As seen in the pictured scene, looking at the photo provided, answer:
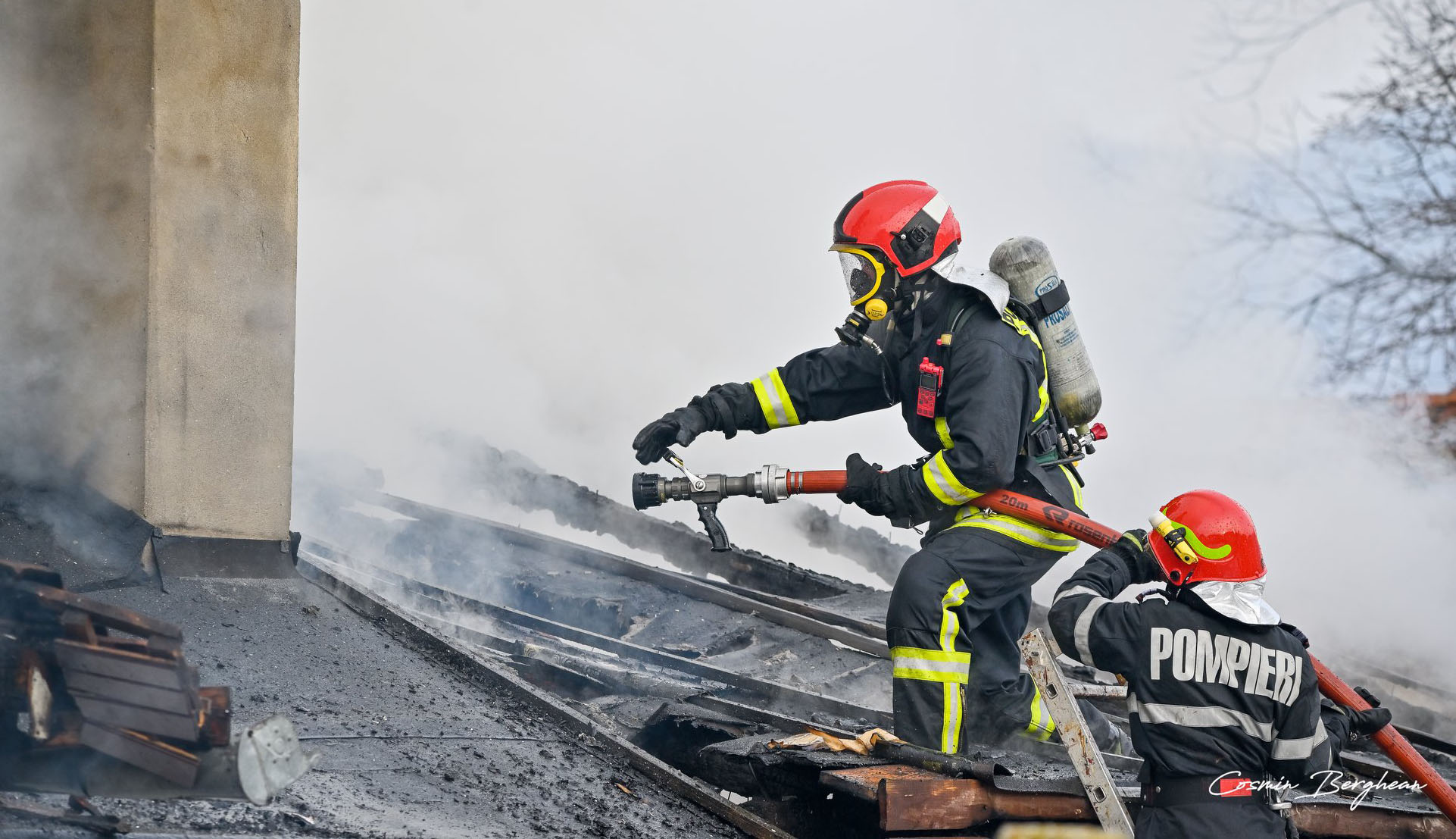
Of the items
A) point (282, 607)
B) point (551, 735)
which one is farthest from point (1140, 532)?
→ point (282, 607)

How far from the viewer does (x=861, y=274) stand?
406 cm

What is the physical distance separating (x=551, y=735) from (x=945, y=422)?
151 cm

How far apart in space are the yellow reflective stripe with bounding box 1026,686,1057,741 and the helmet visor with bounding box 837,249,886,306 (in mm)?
1370

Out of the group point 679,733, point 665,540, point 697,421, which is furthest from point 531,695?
point 665,540

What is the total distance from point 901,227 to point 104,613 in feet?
8.49

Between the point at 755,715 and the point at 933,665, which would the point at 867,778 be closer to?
the point at 933,665

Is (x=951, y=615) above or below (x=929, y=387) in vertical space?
below

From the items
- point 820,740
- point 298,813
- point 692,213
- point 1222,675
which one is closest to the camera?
point 298,813

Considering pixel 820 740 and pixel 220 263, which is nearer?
pixel 820 740

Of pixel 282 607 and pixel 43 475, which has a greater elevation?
pixel 43 475

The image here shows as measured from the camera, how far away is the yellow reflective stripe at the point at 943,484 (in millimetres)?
3768

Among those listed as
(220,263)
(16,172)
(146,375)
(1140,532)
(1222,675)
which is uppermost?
(16,172)

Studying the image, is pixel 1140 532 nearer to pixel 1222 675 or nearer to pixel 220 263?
pixel 1222 675

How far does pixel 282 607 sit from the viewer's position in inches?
158
